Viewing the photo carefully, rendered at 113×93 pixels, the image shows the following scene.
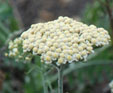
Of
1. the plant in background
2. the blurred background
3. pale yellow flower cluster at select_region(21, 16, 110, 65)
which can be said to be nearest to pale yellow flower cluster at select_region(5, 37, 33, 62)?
the plant in background

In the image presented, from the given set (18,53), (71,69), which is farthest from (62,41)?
(71,69)

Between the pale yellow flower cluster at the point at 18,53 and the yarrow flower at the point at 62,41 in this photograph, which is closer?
the yarrow flower at the point at 62,41

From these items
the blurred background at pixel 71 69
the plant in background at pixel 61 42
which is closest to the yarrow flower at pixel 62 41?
the plant in background at pixel 61 42

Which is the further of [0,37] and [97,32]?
[0,37]

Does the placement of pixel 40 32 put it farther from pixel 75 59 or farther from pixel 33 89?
pixel 33 89

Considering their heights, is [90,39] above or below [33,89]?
below

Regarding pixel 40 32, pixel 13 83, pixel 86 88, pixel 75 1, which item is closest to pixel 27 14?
pixel 75 1

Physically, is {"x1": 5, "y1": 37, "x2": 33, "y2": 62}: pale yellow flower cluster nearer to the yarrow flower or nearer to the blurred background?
the yarrow flower

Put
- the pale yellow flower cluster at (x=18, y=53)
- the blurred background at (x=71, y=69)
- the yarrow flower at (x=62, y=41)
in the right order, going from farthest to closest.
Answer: the blurred background at (x=71, y=69)
the pale yellow flower cluster at (x=18, y=53)
the yarrow flower at (x=62, y=41)

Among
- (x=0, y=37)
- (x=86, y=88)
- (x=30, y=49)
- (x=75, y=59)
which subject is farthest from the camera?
(x=86, y=88)

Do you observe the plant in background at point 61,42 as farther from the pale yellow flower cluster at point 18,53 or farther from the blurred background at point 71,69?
the blurred background at point 71,69
